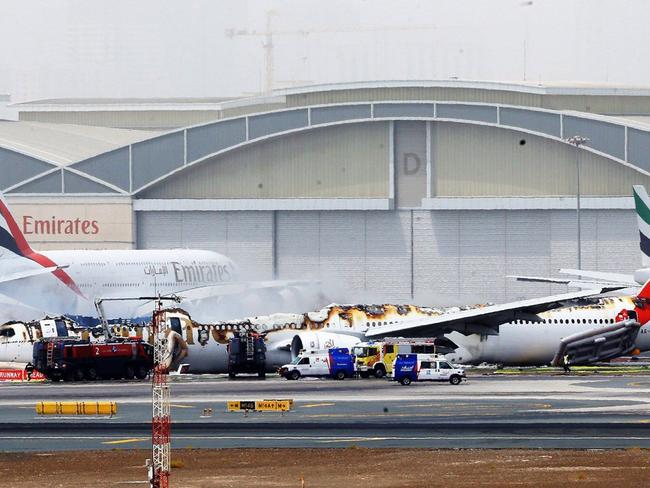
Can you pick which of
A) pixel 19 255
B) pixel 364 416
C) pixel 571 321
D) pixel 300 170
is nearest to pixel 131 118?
pixel 300 170

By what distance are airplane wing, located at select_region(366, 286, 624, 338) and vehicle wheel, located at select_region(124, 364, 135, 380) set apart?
1264 cm

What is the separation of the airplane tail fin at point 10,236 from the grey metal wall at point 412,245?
1910 cm

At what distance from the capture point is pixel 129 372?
7450 centimetres

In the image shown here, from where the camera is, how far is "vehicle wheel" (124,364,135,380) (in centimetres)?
7444

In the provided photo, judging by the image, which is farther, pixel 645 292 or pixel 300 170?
pixel 300 170

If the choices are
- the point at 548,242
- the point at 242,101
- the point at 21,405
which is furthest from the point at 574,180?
the point at 21,405

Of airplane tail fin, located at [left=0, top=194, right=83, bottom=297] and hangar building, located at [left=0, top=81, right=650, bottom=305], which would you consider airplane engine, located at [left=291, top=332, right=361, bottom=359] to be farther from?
hangar building, located at [left=0, top=81, right=650, bottom=305]

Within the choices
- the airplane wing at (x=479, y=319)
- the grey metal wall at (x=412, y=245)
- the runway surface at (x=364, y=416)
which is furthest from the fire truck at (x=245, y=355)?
the grey metal wall at (x=412, y=245)

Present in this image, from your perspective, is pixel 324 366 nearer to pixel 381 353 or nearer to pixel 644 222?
pixel 381 353

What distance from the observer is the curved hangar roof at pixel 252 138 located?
364ft

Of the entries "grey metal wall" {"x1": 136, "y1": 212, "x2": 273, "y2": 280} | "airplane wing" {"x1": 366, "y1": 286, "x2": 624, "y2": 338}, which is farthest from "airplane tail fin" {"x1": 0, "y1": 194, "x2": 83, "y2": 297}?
"airplane wing" {"x1": 366, "y1": 286, "x2": 624, "y2": 338}

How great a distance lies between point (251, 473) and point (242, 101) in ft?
384

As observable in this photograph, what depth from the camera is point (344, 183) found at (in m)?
115

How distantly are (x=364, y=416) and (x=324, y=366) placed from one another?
22.2 meters
